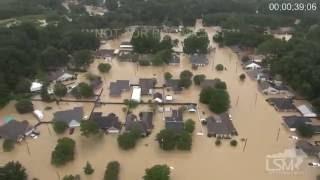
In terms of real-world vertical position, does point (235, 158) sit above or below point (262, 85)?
below

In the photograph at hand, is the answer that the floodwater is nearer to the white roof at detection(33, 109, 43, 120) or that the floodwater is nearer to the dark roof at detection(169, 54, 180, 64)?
the white roof at detection(33, 109, 43, 120)

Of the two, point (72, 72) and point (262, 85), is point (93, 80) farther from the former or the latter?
point (262, 85)

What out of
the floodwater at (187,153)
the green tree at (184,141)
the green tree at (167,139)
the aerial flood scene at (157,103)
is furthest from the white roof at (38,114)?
the green tree at (184,141)

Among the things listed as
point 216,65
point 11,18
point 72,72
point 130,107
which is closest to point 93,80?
point 72,72

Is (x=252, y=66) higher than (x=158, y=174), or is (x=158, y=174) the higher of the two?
(x=252, y=66)

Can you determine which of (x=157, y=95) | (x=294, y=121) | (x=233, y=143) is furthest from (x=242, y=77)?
(x=233, y=143)

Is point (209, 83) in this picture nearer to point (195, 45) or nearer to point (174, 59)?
point (174, 59)

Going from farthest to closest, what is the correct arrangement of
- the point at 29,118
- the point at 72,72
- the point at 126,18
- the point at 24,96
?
the point at 126,18 → the point at 72,72 → the point at 24,96 → the point at 29,118
